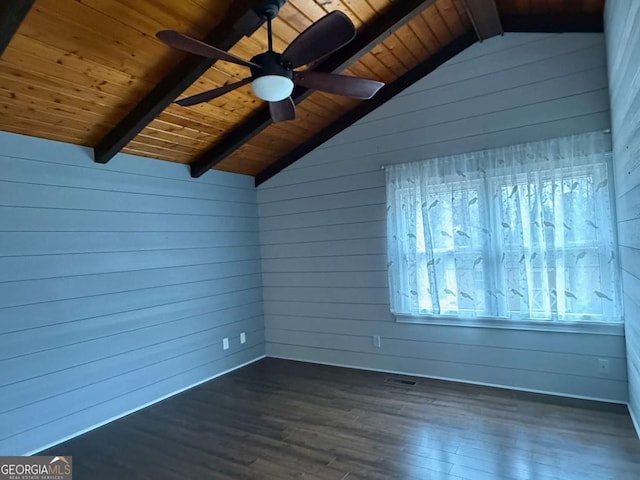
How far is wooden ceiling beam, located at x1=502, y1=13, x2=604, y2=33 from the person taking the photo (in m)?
3.02

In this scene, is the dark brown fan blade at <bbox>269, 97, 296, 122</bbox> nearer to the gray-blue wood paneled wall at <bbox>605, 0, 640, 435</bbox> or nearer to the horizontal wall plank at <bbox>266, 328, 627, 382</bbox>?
the gray-blue wood paneled wall at <bbox>605, 0, 640, 435</bbox>

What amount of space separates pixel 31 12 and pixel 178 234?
7.34 feet

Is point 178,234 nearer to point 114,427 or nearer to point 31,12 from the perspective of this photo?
point 114,427

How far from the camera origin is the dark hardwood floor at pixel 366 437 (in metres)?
2.35

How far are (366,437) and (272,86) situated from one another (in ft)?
7.90

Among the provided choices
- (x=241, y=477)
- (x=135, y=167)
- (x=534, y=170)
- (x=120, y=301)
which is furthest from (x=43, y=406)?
(x=534, y=170)

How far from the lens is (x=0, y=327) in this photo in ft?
8.69

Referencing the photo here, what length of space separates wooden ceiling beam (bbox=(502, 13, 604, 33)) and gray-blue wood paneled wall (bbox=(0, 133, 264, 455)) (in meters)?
3.31

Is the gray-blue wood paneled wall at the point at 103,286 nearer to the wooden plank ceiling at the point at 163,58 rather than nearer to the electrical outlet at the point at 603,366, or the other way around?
the wooden plank ceiling at the point at 163,58

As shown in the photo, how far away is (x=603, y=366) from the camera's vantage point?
3.07 m
